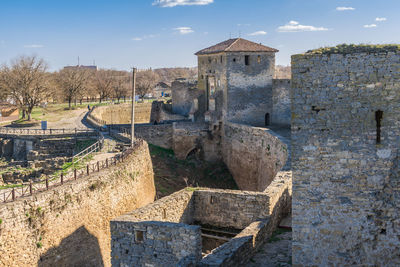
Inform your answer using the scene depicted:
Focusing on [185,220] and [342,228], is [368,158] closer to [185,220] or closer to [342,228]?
[342,228]

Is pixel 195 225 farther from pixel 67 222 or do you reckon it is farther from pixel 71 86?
pixel 71 86

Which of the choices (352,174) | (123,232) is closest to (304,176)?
(352,174)

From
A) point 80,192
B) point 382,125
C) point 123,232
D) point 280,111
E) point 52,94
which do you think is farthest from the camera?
point 52,94

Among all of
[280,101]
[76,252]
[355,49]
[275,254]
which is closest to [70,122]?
[280,101]

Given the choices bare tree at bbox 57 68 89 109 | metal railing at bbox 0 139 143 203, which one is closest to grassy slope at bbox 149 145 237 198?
metal railing at bbox 0 139 143 203

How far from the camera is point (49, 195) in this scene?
15461 millimetres

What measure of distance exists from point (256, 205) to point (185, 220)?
248 cm

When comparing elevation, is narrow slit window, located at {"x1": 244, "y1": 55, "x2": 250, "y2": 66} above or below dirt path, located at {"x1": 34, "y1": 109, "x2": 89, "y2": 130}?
above

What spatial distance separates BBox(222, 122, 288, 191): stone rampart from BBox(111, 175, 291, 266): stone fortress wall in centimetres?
715

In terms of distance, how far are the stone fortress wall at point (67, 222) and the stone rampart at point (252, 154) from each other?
8291 millimetres

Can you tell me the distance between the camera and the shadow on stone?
15.2 m

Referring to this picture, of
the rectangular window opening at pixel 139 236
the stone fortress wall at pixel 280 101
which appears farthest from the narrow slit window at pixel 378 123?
the stone fortress wall at pixel 280 101

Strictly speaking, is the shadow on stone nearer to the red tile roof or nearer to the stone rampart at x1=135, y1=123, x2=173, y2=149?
the stone rampart at x1=135, y1=123, x2=173, y2=149

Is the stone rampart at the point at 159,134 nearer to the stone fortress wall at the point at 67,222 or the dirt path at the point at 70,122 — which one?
the dirt path at the point at 70,122
